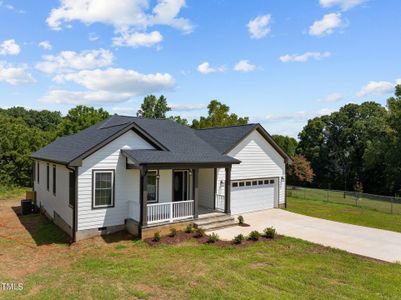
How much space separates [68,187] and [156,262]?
5.77 meters

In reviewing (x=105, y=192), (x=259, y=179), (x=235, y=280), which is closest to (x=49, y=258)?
(x=105, y=192)

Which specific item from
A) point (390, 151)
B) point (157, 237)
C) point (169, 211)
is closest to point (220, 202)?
point (169, 211)

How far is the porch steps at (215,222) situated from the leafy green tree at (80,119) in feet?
81.1

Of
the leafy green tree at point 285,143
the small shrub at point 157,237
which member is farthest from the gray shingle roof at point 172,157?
the leafy green tree at point 285,143

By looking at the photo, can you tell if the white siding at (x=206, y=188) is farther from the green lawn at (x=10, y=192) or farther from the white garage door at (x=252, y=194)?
the green lawn at (x=10, y=192)

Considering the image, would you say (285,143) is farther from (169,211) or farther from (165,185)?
(169,211)

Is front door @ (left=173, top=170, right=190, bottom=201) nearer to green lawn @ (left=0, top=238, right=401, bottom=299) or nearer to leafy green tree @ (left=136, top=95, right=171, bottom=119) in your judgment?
green lawn @ (left=0, top=238, right=401, bottom=299)

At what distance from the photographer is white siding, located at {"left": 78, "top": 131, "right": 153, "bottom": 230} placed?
1199 centimetres

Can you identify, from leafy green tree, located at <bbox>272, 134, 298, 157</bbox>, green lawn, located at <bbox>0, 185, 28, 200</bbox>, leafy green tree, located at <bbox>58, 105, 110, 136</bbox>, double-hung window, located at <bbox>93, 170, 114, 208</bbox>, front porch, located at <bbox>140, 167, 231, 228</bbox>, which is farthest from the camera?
leafy green tree, located at <bbox>272, 134, 298, 157</bbox>

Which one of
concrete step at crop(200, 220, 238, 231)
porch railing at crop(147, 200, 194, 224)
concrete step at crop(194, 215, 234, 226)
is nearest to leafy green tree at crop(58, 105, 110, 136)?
porch railing at crop(147, 200, 194, 224)

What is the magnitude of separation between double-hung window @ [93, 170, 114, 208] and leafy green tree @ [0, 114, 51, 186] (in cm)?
1962

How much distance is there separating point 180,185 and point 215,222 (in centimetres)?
261

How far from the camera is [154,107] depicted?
4591 centimetres

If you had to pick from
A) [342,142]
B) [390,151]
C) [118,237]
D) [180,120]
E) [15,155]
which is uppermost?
[180,120]
